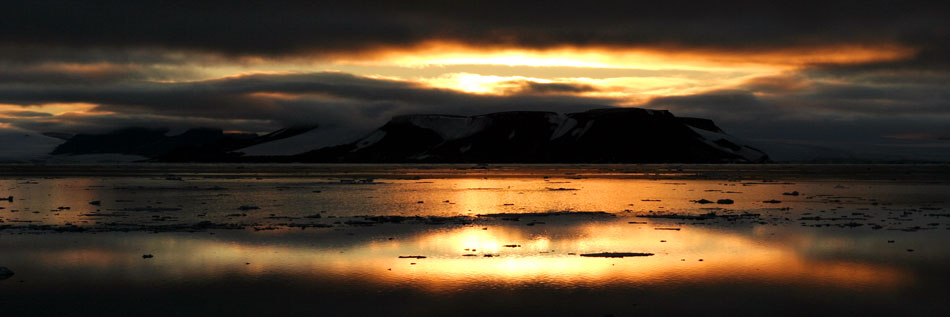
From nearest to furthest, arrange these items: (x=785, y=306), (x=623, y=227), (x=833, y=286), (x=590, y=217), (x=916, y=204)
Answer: (x=785, y=306) → (x=833, y=286) → (x=623, y=227) → (x=590, y=217) → (x=916, y=204)

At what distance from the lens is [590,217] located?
1347 inches

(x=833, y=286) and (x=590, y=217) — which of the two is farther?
(x=590, y=217)

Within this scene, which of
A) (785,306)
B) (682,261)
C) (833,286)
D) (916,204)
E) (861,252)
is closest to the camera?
(785,306)

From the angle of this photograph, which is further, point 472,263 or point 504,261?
point 504,261

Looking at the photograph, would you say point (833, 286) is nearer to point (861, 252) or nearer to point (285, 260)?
point (861, 252)

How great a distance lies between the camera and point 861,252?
73.2 ft

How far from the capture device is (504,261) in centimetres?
2059

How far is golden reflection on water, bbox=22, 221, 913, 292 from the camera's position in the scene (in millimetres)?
18031

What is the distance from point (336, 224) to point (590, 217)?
1037 cm

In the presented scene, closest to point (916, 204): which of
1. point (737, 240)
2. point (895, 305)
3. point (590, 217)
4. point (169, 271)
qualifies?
point (590, 217)

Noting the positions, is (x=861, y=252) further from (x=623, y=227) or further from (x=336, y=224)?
(x=336, y=224)

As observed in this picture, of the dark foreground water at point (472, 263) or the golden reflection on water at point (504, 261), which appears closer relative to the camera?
the dark foreground water at point (472, 263)

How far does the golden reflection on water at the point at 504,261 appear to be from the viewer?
18.0 meters

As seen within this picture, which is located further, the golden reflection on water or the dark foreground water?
the golden reflection on water
